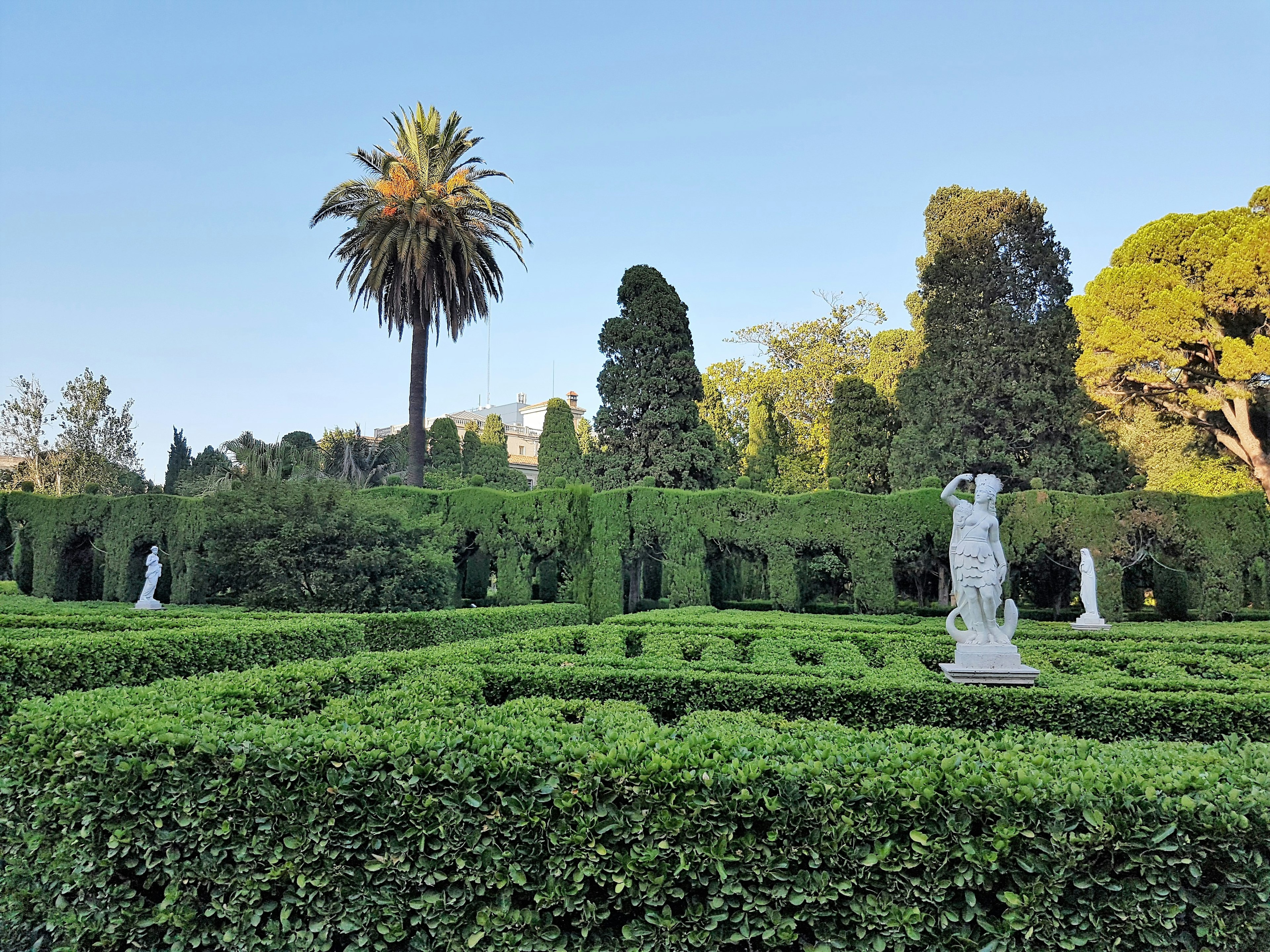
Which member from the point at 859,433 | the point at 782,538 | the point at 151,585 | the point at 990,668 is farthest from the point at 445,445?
the point at 990,668

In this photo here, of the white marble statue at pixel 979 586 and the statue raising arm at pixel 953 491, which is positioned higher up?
the statue raising arm at pixel 953 491

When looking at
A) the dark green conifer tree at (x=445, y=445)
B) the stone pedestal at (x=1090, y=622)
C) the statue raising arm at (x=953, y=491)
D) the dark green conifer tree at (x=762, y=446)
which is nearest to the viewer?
the statue raising arm at (x=953, y=491)

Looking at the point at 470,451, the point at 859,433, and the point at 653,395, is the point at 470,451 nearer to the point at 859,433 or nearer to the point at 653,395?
the point at 653,395

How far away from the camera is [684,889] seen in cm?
312

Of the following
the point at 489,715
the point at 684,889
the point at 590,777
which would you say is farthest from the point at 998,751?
the point at 489,715

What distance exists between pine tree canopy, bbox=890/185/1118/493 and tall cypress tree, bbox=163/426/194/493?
119 feet

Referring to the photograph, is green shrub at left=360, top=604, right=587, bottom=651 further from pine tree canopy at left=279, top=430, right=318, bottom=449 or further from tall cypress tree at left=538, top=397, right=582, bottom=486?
pine tree canopy at left=279, top=430, right=318, bottom=449

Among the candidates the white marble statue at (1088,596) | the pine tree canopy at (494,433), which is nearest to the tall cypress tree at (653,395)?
the white marble statue at (1088,596)

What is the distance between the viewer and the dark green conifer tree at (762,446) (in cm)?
3150

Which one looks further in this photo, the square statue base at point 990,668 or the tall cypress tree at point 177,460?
the tall cypress tree at point 177,460

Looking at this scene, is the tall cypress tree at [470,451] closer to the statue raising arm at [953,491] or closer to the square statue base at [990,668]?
the statue raising arm at [953,491]

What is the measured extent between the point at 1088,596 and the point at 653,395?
1432cm

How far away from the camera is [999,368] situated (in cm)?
2636

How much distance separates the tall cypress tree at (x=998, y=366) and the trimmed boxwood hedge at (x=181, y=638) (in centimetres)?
1840
